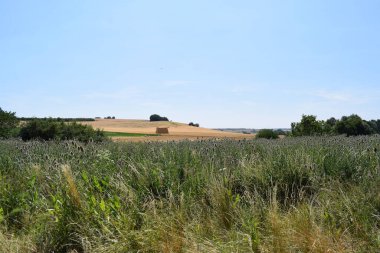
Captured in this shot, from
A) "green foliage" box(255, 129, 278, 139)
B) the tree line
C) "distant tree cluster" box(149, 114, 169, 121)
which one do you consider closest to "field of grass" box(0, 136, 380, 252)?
the tree line

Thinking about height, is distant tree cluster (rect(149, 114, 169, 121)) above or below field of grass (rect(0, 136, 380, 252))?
above

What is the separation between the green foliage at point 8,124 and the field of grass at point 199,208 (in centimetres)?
2521

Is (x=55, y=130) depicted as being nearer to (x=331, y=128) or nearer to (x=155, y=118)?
(x=331, y=128)

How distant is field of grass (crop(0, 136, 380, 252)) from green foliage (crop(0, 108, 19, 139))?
25207 millimetres

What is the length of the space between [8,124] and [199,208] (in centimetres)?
2900

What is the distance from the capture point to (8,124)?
30.1 m

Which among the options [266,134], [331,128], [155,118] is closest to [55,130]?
[266,134]

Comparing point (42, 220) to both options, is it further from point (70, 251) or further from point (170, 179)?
point (170, 179)

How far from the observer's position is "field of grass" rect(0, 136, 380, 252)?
12.8ft

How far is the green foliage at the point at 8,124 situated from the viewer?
29.4 metres

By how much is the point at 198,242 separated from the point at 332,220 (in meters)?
1.45

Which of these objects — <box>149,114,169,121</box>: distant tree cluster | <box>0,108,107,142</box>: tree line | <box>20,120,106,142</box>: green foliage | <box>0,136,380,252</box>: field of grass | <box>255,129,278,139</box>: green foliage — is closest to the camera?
<box>0,136,380,252</box>: field of grass

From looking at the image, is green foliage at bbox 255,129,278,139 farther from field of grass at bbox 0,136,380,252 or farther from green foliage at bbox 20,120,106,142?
field of grass at bbox 0,136,380,252

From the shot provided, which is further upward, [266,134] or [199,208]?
[266,134]
